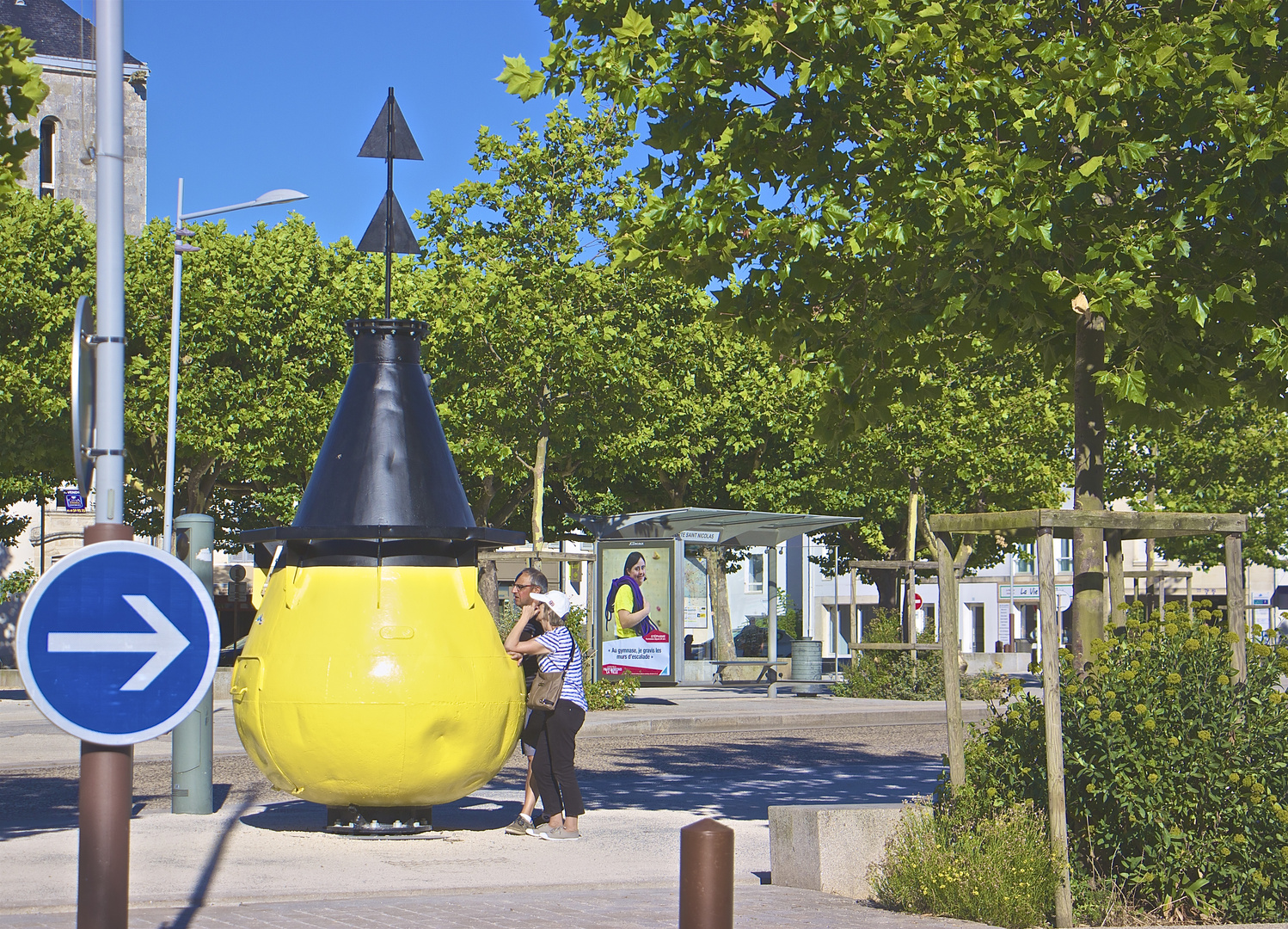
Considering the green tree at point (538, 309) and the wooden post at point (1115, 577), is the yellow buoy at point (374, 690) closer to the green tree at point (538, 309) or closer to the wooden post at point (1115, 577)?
the wooden post at point (1115, 577)

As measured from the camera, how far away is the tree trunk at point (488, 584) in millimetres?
24516

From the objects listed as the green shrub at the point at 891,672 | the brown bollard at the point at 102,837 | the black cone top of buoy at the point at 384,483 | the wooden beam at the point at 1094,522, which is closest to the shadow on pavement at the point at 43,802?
the black cone top of buoy at the point at 384,483

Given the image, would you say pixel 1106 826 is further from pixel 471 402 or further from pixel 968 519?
pixel 471 402

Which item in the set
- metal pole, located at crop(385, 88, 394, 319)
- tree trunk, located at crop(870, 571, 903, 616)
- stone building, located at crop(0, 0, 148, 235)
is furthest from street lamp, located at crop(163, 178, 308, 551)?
stone building, located at crop(0, 0, 148, 235)

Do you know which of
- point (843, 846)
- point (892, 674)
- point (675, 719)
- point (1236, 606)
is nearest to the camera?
point (1236, 606)

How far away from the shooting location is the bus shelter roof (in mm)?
23859

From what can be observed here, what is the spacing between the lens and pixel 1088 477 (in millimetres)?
8648

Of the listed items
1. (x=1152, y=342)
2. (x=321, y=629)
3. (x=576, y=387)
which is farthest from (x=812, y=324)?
(x=576, y=387)

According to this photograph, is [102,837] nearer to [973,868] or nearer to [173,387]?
[973,868]

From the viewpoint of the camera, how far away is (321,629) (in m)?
9.23

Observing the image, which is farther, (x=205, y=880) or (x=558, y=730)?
(x=558, y=730)

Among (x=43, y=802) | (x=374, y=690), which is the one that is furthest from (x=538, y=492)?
(x=374, y=690)

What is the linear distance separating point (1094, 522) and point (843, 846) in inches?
86.4

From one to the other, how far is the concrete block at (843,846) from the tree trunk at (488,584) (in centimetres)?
1531
